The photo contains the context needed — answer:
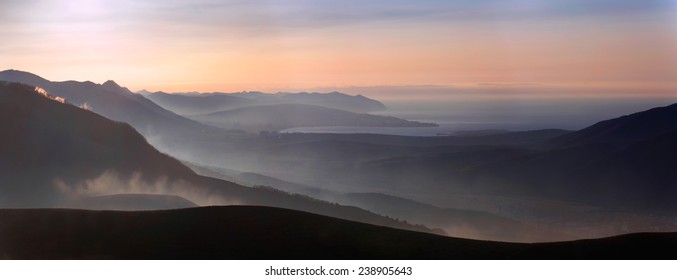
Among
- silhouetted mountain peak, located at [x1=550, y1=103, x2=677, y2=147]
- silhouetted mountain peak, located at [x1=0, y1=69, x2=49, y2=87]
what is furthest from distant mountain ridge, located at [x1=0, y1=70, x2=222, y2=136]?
silhouetted mountain peak, located at [x1=550, y1=103, x2=677, y2=147]

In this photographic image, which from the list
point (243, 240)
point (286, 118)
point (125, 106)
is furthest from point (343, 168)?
point (243, 240)

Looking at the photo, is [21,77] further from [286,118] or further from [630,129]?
[630,129]

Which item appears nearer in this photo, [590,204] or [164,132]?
[590,204]

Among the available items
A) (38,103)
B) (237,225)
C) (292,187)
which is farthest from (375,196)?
(237,225)

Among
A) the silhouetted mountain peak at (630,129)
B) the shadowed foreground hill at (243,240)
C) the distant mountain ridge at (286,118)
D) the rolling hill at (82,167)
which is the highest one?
the silhouetted mountain peak at (630,129)

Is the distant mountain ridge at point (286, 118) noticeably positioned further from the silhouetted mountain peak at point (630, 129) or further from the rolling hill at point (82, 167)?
the silhouetted mountain peak at point (630, 129)

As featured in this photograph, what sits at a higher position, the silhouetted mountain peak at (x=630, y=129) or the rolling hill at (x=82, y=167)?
the silhouetted mountain peak at (x=630, y=129)

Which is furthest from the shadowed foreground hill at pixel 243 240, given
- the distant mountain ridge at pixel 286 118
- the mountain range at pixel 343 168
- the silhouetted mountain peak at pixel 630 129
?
the silhouetted mountain peak at pixel 630 129

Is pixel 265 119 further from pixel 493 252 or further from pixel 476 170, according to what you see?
pixel 493 252

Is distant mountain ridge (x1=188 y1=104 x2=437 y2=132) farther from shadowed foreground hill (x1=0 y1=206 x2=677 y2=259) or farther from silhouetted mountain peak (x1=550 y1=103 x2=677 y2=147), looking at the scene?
shadowed foreground hill (x1=0 y1=206 x2=677 y2=259)
